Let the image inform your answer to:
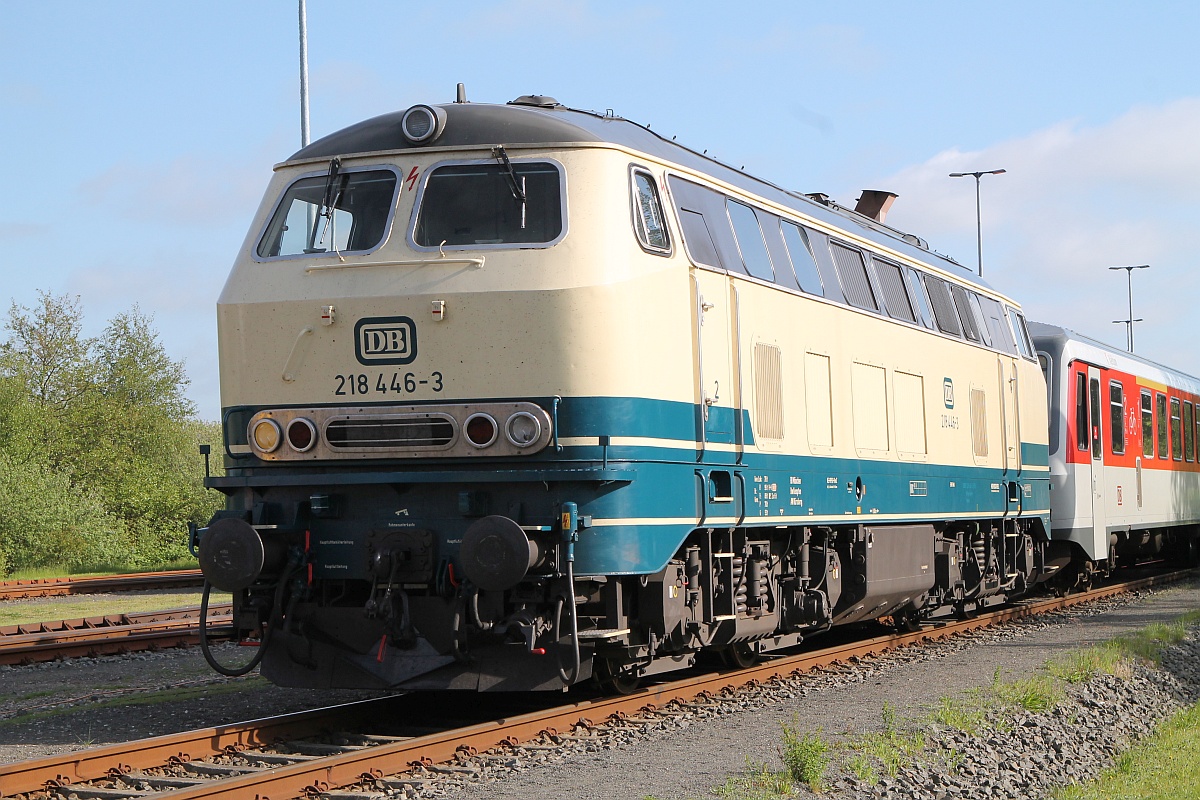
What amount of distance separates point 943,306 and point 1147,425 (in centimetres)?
1009

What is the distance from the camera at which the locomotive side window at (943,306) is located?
15.0 metres

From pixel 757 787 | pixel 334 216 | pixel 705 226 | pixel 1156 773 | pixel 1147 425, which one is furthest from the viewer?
pixel 1147 425

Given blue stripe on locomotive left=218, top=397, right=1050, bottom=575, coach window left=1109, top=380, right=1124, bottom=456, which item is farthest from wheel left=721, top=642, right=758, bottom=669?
coach window left=1109, top=380, right=1124, bottom=456

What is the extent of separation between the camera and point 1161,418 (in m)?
24.5

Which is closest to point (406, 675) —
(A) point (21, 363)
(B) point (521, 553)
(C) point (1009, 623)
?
(B) point (521, 553)

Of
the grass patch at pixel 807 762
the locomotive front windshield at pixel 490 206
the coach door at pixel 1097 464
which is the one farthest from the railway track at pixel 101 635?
the coach door at pixel 1097 464

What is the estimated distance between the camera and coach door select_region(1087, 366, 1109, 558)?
2014 cm

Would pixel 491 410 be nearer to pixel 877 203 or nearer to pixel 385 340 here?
pixel 385 340

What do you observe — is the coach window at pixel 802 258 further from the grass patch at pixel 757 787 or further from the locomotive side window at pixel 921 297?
the grass patch at pixel 757 787

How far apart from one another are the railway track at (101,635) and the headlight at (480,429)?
4.21 metres

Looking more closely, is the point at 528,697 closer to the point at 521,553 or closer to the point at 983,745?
the point at 521,553

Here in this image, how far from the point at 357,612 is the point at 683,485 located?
2.33 metres

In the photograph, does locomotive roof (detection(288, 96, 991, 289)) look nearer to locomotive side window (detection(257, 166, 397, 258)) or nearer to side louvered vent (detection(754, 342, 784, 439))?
locomotive side window (detection(257, 166, 397, 258))

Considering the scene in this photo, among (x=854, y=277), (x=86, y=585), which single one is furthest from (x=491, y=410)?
(x=86, y=585)
